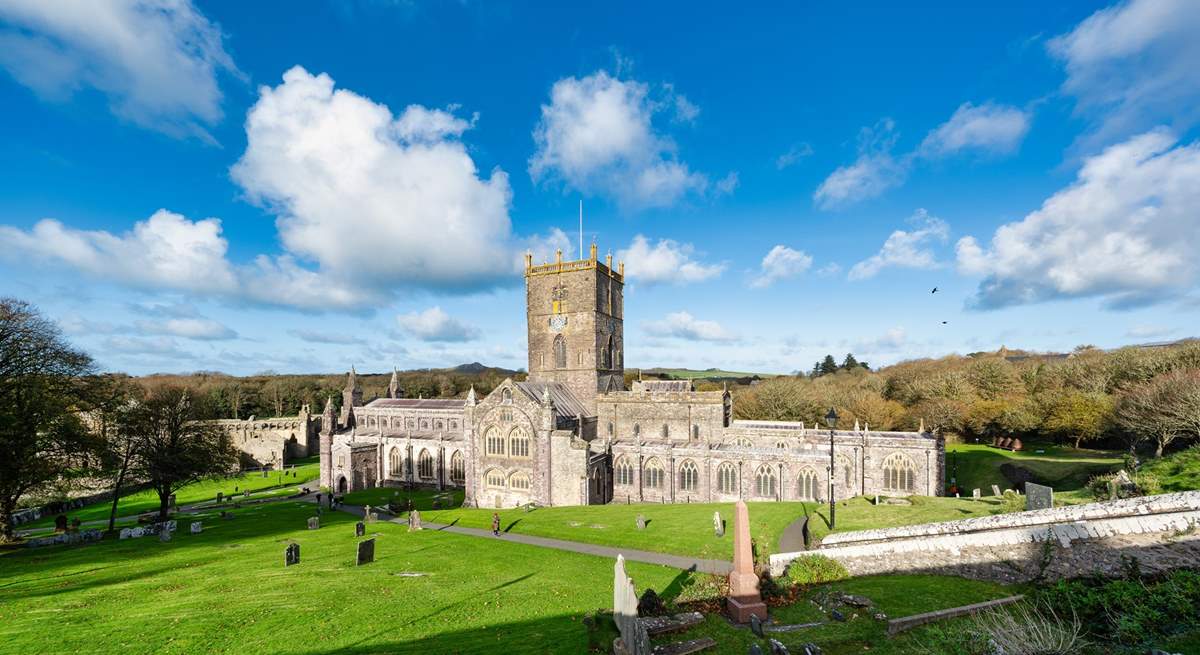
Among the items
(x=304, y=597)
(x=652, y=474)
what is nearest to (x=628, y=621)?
(x=304, y=597)

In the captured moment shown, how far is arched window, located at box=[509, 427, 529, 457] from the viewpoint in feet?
124

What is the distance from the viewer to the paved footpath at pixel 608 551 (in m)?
21.1

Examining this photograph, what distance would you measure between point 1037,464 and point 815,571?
38.0 metres

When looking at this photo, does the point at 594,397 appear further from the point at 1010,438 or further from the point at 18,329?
the point at 1010,438

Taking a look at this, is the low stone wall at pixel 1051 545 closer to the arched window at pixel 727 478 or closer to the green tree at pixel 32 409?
the arched window at pixel 727 478

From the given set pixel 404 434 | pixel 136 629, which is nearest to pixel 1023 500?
Result: pixel 136 629

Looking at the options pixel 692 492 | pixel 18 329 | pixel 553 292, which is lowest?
pixel 692 492

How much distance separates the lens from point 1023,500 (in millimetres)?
22156

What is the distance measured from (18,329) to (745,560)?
124ft

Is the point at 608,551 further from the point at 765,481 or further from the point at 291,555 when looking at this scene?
the point at 765,481

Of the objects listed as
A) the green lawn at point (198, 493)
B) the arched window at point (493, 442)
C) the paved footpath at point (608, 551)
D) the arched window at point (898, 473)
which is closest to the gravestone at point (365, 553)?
the paved footpath at point (608, 551)

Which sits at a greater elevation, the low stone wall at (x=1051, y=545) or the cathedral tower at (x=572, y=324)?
the cathedral tower at (x=572, y=324)

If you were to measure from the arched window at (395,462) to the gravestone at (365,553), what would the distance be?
1217 inches

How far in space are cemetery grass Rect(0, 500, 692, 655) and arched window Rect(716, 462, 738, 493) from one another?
1708cm
